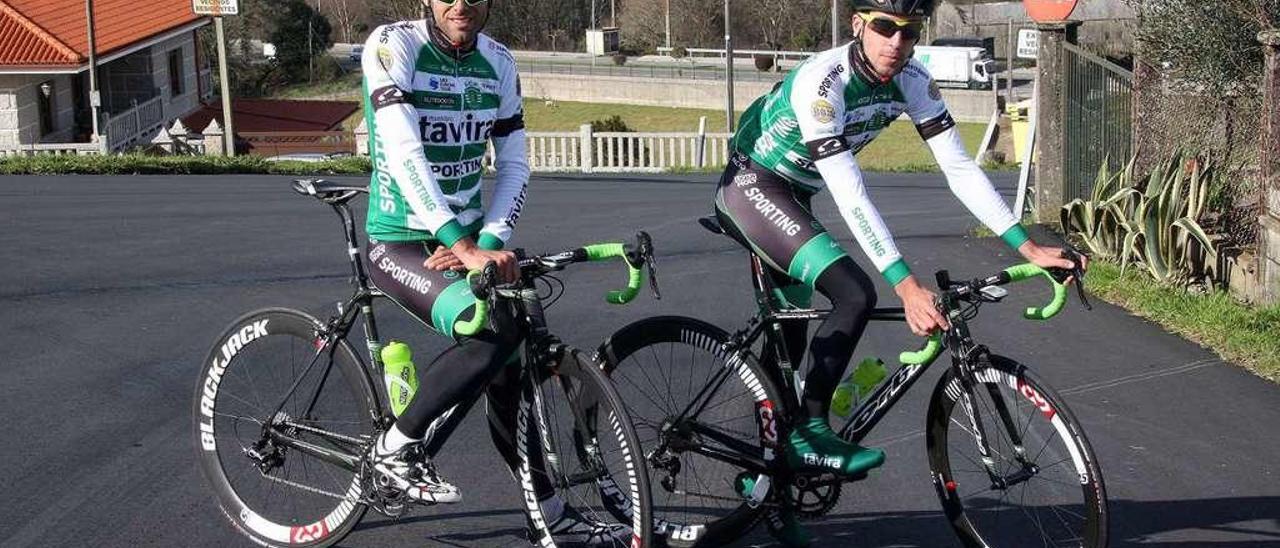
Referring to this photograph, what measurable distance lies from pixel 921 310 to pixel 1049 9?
29.6 feet

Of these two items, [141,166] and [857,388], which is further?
[141,166]

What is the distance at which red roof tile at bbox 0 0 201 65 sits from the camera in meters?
46.6

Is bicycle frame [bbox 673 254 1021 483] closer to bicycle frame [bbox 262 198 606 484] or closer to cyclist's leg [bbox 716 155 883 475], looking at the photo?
cyclist's leg [bbox 716 155 883 475]

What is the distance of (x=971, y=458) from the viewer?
5.25 meters

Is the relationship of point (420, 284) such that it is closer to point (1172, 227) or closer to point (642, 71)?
point (1172, 227)

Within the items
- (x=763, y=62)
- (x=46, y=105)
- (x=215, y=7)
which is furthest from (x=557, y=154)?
(x=763, y=62)

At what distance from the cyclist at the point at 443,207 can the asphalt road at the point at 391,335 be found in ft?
1.65

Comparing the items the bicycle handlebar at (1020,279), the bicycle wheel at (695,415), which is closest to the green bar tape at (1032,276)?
the bicycle handlebar at (1020,279)

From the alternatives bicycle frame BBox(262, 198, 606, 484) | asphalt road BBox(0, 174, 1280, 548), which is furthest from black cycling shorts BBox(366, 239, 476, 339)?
asphalt road BBox(0, 174, 1280, 548)

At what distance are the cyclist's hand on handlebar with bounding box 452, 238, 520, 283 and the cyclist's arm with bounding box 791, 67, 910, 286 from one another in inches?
43.6

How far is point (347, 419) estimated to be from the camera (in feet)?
18.0

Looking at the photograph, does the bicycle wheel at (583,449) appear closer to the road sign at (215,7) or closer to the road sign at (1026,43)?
the road sign at (1026,43)

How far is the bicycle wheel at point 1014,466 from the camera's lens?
4.81 meters

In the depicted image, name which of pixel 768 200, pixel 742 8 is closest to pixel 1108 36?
pixel 768 200
